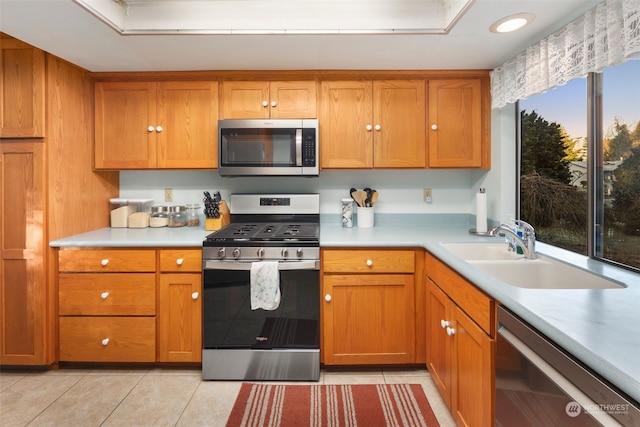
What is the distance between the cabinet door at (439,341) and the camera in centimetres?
184

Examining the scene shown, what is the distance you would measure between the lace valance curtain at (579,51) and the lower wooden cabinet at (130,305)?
7.19ft

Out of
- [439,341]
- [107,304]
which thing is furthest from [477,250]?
[107,304]

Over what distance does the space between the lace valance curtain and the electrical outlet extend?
0.84 meters

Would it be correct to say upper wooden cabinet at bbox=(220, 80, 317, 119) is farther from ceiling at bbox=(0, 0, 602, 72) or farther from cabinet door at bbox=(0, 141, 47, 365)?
cabinet door at bbox=(0, 141, 47, 365)

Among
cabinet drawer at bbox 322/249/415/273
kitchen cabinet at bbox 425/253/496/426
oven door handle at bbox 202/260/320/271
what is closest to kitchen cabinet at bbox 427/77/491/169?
cabinet drawer at bbox 322/249/415/273

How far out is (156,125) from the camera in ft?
8.58

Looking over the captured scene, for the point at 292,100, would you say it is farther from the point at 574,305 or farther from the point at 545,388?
the point at 545,388

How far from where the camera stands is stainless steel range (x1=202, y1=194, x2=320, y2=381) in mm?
2199

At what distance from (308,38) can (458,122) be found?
48.7 inches

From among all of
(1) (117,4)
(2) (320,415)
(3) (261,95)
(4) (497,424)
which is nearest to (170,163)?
(3) (261,95)

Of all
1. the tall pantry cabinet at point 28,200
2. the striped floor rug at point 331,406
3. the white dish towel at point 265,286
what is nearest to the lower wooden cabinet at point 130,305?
the tall pantry cabinet at point 28,200

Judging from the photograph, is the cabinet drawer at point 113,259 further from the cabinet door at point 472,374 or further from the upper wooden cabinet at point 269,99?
the cabinet door at point 472,374

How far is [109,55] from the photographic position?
2.27 metres

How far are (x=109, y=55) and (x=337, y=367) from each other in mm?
2441
